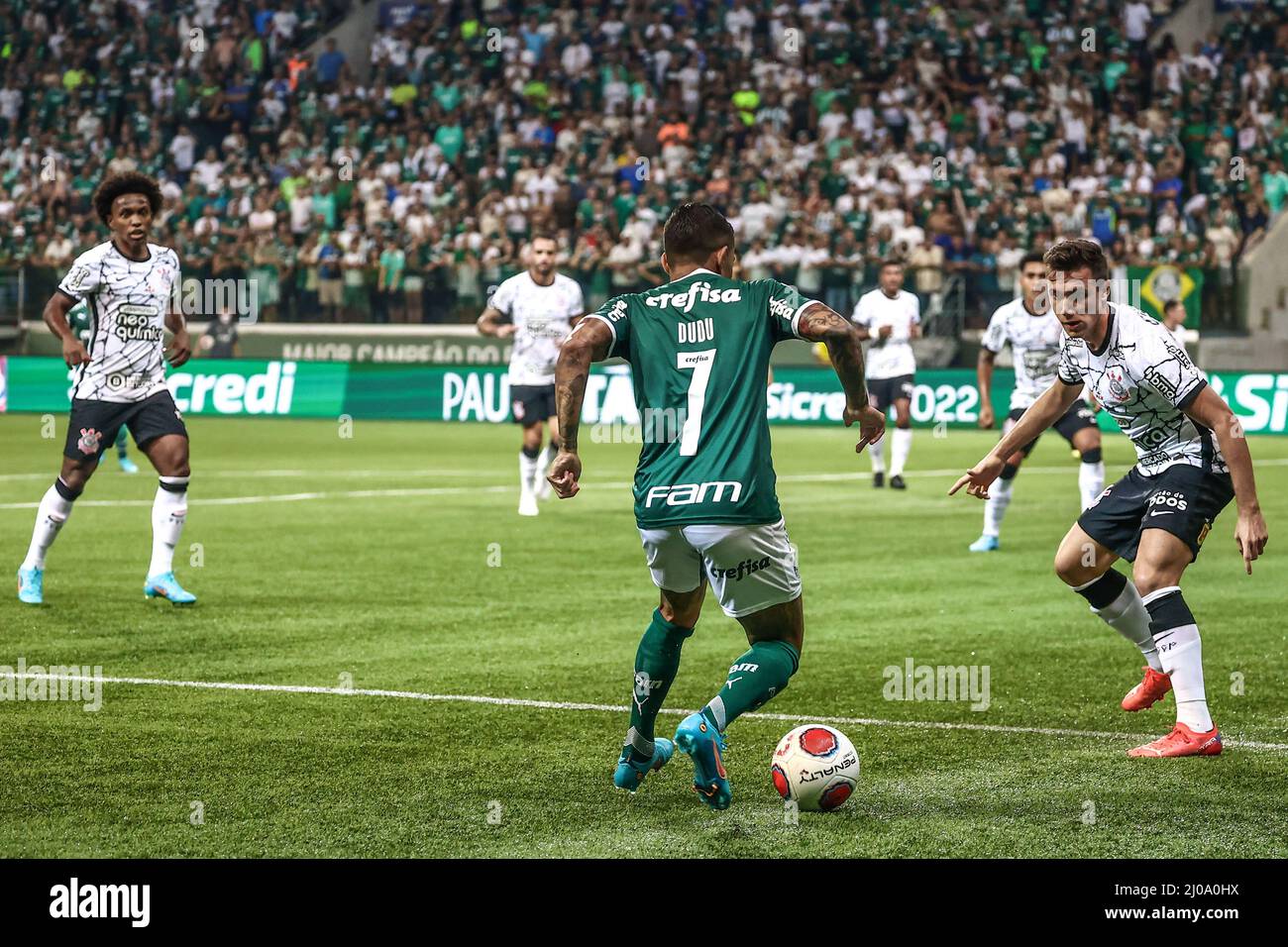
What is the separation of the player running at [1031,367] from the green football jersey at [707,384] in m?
8.84

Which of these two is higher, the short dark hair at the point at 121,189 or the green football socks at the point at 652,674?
the short dark hair at the point at 121,189

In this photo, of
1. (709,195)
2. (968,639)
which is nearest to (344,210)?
(709,195)

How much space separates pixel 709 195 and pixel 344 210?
703 centimetres

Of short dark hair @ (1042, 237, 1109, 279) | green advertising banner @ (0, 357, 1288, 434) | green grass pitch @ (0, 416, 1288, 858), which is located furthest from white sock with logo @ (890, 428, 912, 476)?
short dark hair @ (1042, 237, 1109, 279)

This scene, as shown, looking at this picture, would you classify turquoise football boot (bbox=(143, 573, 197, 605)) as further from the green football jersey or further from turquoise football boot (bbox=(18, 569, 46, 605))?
the green football jersey

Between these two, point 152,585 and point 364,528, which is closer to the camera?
point 152,585

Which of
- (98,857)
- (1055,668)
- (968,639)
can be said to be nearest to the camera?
(98,857)

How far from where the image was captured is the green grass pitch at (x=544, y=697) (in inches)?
233

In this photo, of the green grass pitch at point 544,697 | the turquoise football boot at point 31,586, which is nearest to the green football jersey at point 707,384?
the green grass pitch at point 544,697

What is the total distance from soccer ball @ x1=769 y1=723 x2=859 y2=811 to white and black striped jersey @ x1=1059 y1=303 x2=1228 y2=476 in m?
1.99

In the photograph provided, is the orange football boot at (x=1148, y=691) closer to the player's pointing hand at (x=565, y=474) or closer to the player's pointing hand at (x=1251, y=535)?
the player's pointing hand at (x=1251, y=535)

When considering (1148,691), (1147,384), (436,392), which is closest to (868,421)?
(1147,384)

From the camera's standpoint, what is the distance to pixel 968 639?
1009cm
